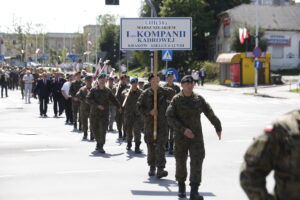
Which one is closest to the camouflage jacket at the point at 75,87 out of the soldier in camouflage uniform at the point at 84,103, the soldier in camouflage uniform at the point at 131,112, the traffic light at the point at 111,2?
the soldier in camouflage uniform at the point at 84,103

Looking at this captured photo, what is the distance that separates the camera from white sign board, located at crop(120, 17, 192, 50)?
12.9 meters

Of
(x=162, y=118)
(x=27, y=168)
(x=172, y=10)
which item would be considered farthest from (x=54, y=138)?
(x=172, y=10)

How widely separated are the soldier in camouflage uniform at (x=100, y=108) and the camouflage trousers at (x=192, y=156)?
17.9ft

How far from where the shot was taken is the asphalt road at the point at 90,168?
30.1ft

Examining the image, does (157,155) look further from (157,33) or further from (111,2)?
(111,2)

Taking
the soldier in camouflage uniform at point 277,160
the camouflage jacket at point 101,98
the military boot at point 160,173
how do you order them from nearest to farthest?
the soldier in camouflage uniform at point 277,160 < the military boot at point 160,173 < the camouflage jacket at point 101,98

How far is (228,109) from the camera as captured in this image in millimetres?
28219

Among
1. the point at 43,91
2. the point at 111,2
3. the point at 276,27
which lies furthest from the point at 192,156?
the point at 276,27

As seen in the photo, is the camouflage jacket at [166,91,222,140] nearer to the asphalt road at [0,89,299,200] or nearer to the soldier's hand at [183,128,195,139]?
the soldier's hand at [183,128,195,139]

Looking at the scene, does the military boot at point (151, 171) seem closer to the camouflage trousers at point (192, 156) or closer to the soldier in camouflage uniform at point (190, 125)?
the camouflage trousers at point (192, 156)

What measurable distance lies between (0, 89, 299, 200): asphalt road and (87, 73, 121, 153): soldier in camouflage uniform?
18.9 inches

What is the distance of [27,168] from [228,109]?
17687 millimetres

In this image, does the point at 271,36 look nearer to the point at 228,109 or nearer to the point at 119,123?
the point at 228,109

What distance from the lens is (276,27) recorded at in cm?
6506
